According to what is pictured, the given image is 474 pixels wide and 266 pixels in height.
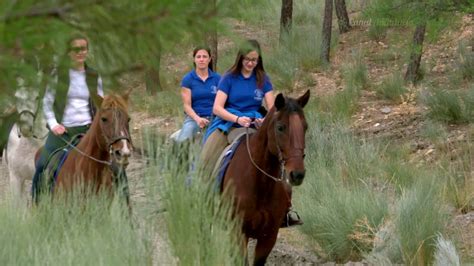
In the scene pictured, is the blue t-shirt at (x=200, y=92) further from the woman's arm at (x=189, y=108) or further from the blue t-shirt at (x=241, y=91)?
the blue t-shirt at (x=241, y=91)

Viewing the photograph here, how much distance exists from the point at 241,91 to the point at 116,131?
1.28 meters

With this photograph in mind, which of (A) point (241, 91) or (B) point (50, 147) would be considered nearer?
(A) point (241, 91)

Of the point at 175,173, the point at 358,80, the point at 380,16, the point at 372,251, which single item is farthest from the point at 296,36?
the point at 175,173

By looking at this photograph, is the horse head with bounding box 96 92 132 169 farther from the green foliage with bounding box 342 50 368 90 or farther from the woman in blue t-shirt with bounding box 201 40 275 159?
the green foliage with bounding box 342 50 368 90

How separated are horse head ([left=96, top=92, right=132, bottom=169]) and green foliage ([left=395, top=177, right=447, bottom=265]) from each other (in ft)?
8.31

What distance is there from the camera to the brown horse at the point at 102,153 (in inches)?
339

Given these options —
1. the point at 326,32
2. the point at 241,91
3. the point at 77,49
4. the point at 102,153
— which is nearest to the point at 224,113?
the point at 241,91

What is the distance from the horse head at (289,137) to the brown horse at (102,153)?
1.23 metres

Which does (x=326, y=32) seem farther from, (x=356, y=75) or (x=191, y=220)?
(x=191, y=220)

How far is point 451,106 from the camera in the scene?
1570 centimetres

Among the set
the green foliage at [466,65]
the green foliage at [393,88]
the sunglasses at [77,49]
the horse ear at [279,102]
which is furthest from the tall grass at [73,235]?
the green foliage at [466,65]

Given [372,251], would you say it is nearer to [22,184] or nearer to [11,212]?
[11,212]

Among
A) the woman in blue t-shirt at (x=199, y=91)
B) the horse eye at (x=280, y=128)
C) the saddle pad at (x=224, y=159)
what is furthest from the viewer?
the woman in blue t-shirt at (x=199, y=91)

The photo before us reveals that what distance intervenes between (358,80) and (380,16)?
608cm
